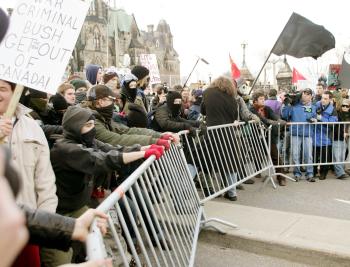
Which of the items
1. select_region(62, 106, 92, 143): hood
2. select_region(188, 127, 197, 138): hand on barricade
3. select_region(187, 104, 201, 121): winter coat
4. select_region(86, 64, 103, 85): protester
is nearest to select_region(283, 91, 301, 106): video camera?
select_region(187, 104, 201, 121): winter coat

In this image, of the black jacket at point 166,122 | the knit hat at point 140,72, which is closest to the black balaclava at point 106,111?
the black jacket at point 166,122

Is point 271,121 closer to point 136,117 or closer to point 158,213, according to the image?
point 136,117

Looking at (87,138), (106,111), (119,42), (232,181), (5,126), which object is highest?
(119,42)

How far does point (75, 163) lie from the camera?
3.08 meters

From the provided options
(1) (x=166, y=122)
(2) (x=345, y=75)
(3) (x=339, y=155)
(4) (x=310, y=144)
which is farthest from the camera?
(2) (x=345, y=75)

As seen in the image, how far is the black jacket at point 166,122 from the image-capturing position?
5.90 meters

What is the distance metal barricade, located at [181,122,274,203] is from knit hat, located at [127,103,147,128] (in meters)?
0.54

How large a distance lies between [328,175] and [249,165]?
2.59 m

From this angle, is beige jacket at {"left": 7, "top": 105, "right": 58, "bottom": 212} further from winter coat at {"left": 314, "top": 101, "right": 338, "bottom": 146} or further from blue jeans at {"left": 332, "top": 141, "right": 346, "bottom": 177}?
blue jeans at {"left": 332, "top": 141, "right": 346, "bottom": 177}

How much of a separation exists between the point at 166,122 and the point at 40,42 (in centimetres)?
337

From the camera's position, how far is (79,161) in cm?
308

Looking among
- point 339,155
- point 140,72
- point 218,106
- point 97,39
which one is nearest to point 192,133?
point 218,106

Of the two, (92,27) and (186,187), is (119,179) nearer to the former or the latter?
(186,187)

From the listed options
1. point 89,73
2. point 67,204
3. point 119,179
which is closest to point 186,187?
point 119,179
